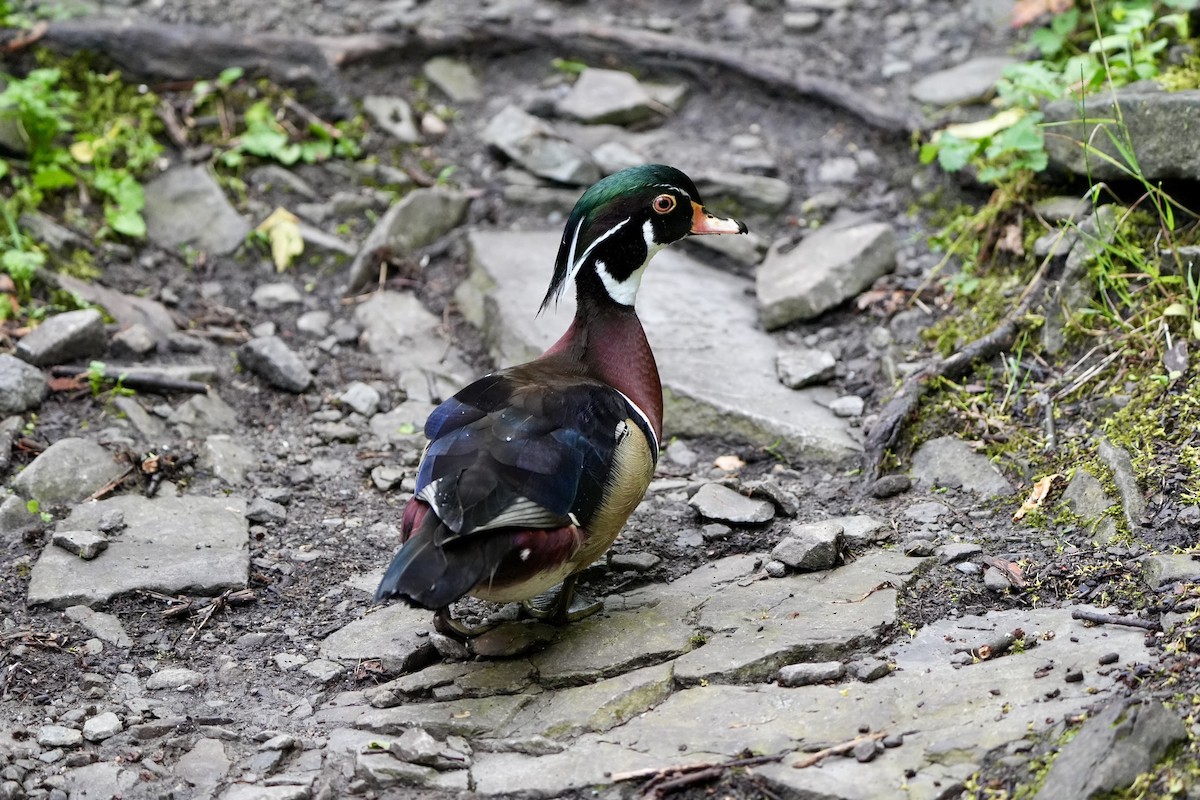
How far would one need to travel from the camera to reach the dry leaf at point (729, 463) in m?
5.20

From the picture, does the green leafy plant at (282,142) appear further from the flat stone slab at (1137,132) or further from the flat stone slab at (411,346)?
the flat stone slab at (1137,132)

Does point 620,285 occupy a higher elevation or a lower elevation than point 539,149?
higher

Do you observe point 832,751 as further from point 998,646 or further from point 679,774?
point 998,646

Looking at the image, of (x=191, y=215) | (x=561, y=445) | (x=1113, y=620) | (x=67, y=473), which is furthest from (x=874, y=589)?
(x=191, y=215)

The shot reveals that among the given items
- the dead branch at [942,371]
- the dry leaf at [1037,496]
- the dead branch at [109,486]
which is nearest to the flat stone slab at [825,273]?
the dead branch at [942,371]

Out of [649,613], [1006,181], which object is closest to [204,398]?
[649,613]

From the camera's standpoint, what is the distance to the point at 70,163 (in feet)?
21.4

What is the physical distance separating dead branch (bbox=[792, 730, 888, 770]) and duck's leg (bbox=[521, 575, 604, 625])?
1.13 metres

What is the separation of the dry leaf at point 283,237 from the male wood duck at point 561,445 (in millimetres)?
2483

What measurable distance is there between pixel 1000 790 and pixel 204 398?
151 inches

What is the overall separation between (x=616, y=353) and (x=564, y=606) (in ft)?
3.11

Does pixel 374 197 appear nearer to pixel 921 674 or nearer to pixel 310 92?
pixel 310 92

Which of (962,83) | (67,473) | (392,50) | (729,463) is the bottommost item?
(729,463)

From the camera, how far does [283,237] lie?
6.55 m
